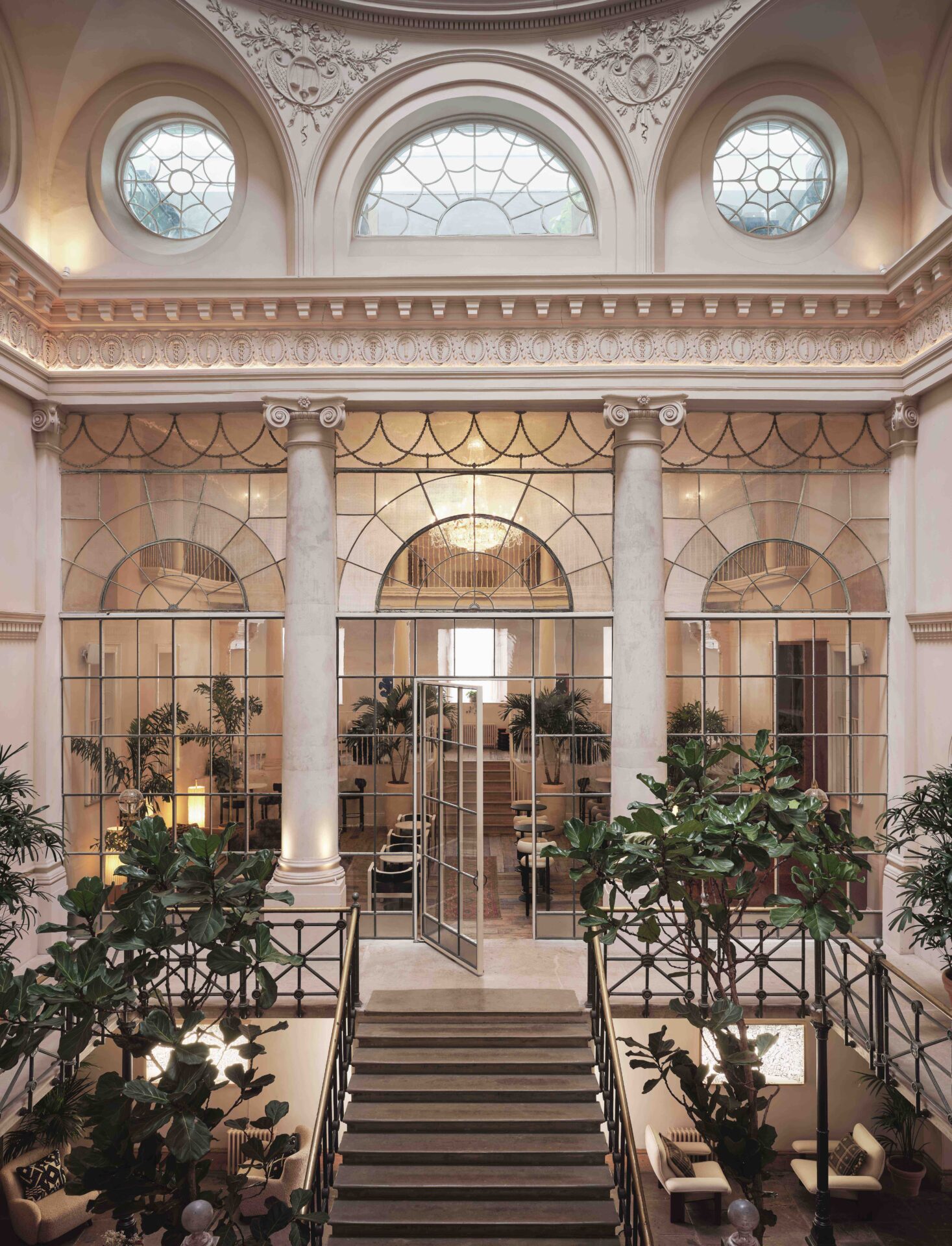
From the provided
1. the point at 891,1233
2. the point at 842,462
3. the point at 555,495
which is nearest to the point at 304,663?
the point at 555,495

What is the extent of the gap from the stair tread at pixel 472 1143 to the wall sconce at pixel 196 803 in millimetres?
3916

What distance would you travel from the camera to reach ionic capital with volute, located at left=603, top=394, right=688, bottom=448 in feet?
28.3

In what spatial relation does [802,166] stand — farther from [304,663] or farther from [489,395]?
[304,663]

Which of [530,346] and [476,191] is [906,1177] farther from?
[476,191]

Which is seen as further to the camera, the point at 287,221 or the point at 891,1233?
the point at 287,221

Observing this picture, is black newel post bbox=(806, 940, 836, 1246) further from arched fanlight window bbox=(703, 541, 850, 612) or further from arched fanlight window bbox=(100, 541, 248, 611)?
arched fanlight window bbox=(100, 541, 248, 611)

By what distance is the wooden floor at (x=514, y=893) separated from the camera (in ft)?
29.1

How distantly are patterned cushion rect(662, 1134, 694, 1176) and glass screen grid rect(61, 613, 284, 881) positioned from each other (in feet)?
16.4

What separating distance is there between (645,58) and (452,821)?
797 centimetres

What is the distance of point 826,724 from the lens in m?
8.97

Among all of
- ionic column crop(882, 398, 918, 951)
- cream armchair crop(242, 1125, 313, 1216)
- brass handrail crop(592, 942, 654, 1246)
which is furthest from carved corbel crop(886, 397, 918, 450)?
cream armchair crop(242, 1125, 313, 1216)

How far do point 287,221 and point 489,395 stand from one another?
9.36 ft

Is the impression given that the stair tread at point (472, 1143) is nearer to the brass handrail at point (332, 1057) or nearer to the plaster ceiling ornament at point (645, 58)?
the brass handrail at point (332, 1057)

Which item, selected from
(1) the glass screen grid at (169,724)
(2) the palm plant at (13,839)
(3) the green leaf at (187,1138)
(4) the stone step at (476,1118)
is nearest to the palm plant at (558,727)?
(1) the glass screen grid at (169,724)
